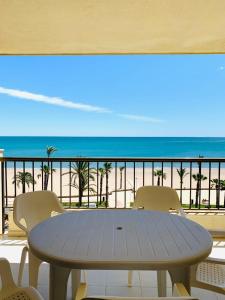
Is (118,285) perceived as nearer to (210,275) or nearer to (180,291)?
(210,275)

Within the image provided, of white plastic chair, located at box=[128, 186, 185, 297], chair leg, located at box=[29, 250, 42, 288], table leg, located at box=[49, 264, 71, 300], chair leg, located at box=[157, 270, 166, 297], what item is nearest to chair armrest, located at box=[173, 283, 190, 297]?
table leg, located at box=[49, 264, 71, 300]

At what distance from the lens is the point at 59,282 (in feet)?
5.03

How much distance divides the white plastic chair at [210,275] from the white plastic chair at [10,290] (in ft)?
2.95

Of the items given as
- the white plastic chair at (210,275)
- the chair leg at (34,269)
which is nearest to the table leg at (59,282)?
the chair leg at (34,269)

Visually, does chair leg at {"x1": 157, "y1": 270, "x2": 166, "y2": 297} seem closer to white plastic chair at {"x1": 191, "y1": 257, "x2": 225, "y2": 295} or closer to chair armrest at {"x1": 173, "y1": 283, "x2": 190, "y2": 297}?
white plastic chair at {"x1": 191, "y1": 257, "x2": 225, "y2": 295}

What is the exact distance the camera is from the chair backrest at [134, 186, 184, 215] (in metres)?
2.70

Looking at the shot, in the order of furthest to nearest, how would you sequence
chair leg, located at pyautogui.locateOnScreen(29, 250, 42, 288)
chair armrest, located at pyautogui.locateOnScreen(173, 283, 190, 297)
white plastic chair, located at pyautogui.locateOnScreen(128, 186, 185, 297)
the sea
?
the sea
white plastic chair, located at pyautogui.locateOnScreen(128, 186, 185, 297)
chair leg, located at pyautogui.locateOnScreen(29, 250, 42, 288)
chair armrest, located at pyautogui.locateOnScreen(173, 283, 190, 297)

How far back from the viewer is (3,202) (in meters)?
3.93

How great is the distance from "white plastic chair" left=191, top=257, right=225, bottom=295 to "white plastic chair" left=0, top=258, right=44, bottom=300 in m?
0.90

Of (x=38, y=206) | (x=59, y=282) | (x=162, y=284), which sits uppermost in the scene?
(x=38, y=206)

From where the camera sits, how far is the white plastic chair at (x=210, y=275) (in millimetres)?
1618

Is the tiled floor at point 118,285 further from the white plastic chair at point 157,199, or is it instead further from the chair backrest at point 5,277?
the chair backrest at point 5,277

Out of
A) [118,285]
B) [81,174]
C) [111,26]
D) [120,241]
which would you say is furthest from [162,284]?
[81,174]

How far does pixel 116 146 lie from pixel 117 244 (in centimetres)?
2650
